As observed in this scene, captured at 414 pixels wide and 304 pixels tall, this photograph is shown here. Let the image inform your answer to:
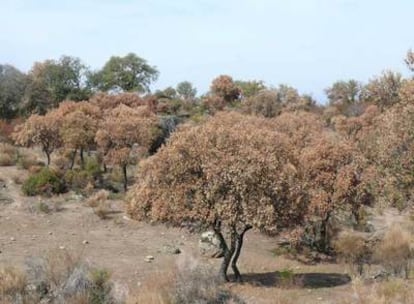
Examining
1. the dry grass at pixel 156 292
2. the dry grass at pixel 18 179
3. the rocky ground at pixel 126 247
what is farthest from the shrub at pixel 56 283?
the dry grass at pixel 18 179

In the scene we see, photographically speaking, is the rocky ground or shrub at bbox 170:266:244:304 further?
the rocky ground

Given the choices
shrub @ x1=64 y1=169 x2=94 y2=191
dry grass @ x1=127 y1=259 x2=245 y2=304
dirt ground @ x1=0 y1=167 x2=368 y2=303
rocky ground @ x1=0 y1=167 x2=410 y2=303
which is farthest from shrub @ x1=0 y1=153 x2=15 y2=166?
dry grass @ x1=127 y1=259 x2=245 y2=304

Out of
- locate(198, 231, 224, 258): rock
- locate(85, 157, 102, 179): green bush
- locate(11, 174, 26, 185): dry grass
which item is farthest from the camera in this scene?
locate(85, 157, 102, 179): green bush

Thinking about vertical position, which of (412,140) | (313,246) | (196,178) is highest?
(412,140)

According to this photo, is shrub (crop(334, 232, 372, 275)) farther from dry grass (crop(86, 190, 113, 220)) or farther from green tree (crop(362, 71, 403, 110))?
dry grass (crop(86, 190, 113, 220))

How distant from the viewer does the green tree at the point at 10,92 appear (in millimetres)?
58250

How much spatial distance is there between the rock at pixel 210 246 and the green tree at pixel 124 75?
56.2m

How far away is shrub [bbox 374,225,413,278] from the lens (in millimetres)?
18500

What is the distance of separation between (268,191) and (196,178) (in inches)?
78.6

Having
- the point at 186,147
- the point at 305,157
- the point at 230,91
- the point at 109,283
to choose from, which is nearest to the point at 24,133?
the point at 305,157

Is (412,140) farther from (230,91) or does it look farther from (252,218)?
(230,91)

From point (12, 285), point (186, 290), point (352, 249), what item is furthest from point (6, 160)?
point (186, 290)

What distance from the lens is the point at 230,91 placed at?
7294cm

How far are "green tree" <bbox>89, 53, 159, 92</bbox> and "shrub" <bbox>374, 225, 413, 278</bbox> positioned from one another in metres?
57.2
